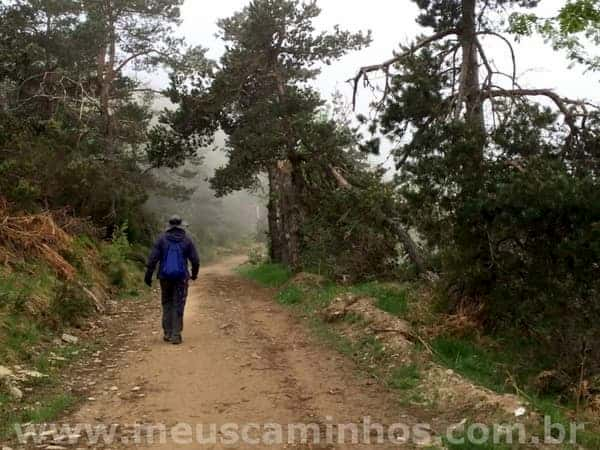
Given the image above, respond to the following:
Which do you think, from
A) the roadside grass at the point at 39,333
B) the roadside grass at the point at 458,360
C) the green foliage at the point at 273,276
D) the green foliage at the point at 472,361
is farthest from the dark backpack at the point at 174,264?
the green foliage at the point at 273,276

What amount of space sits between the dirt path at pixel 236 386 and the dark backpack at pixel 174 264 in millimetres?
1131

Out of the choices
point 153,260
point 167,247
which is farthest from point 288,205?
point 153,260

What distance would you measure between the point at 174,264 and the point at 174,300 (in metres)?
0.61

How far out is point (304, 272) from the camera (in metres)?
17.2

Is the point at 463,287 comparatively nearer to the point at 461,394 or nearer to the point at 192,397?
the point at 461,394

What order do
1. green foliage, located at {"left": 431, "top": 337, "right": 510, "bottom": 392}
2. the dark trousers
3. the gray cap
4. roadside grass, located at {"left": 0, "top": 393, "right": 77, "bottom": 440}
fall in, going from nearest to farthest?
roadside grass, located at {"left": 0, "top": 393, "right": 77, "bottom": 440} < green foliage, located at {"left": 431, "top": 337, "right": 510, "bottom": 392} < the dark trousers < the gray cap

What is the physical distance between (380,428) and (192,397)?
218cm

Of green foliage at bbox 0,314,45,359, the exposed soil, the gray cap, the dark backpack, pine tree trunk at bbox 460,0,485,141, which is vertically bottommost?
the exposed soil

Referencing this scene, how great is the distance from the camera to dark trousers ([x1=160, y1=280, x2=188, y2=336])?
8930 mm

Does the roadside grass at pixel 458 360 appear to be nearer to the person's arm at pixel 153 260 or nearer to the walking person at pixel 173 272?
the walking person at pixel 173 272

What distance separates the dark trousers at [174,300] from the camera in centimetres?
893

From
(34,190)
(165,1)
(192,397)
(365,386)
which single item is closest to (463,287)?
(365,386)

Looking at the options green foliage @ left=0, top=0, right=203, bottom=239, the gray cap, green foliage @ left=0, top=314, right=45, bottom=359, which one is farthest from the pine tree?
green foliage @ left=0, top=314, right=45, bottom=359

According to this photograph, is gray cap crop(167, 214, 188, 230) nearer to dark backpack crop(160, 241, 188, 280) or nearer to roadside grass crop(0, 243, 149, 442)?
dark backpack crop(160, 241, 188, 280)
